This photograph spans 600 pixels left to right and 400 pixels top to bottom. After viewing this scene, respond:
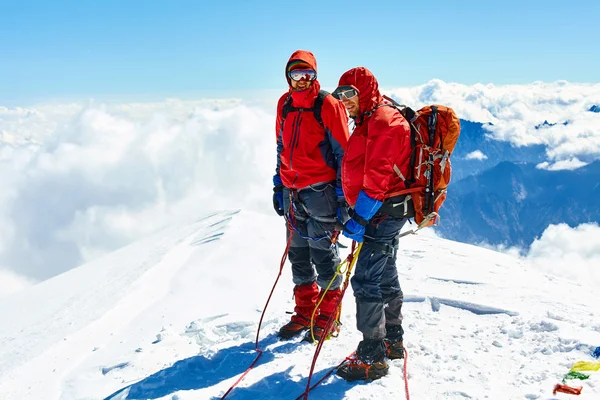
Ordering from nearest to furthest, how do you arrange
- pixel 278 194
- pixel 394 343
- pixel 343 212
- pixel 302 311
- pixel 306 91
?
pixel 394 343 → pixel 306 91 → pixel 343 212 → pixel 302 311 → pixel 278 194

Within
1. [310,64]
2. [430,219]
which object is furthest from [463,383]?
[310,64]

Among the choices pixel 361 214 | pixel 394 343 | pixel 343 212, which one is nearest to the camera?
pixel 361 214

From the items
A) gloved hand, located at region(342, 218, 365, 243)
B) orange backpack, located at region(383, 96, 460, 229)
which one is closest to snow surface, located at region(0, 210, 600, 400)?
gloved hand, located at region(342, 218, 365, 243)

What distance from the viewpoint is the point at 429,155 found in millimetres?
4113

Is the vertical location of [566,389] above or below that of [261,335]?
above

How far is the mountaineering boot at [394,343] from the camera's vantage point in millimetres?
4703

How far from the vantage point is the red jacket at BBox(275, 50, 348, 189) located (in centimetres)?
482

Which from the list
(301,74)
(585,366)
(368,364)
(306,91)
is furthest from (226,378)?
(585,366)

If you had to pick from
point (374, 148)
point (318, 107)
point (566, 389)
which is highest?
point (318, 107)

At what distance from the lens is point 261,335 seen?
18.1 feet

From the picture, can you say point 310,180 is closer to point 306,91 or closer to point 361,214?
Result: point 306,91

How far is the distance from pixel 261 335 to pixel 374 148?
125 inches

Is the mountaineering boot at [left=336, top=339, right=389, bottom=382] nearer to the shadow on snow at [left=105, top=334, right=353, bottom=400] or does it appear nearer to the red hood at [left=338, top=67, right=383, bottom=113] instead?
the shadow on snow at [left=105, top=334, right=353, bottom=400]

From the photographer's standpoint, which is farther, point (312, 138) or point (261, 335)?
point (261, 335)
